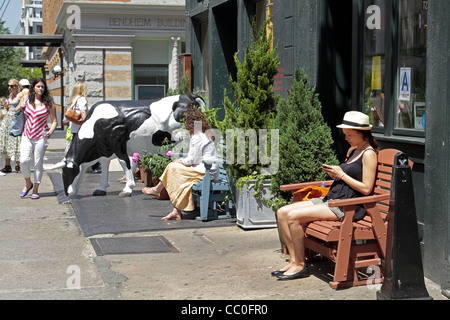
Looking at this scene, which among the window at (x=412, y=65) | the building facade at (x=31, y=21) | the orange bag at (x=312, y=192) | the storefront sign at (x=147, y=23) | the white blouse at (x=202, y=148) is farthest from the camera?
the building facade at (x=31, y=21)

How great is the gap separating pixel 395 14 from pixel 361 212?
2258mm

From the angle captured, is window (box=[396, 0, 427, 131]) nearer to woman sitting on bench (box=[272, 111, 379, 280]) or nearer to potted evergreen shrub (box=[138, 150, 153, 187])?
woman sitting on bench (box=[272, 111, 379, 280])

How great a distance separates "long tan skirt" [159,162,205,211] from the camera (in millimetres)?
9016

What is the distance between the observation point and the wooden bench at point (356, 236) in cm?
559

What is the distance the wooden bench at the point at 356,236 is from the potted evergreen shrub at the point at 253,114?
2.29m

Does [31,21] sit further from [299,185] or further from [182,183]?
[299,185]

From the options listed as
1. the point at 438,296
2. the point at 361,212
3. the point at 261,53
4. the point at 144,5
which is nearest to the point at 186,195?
the point at 261,53

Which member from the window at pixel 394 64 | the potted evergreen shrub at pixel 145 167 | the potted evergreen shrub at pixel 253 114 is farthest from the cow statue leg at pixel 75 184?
the window at pixel 394 64

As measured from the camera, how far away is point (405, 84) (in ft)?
22.2

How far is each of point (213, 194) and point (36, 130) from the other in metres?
3.89

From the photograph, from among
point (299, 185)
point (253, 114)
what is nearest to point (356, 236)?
point (299, 185)

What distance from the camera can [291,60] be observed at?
350 inches

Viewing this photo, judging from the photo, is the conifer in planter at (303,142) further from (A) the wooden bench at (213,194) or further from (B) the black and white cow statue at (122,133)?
(B) the black and white cow statue at (122,133)
